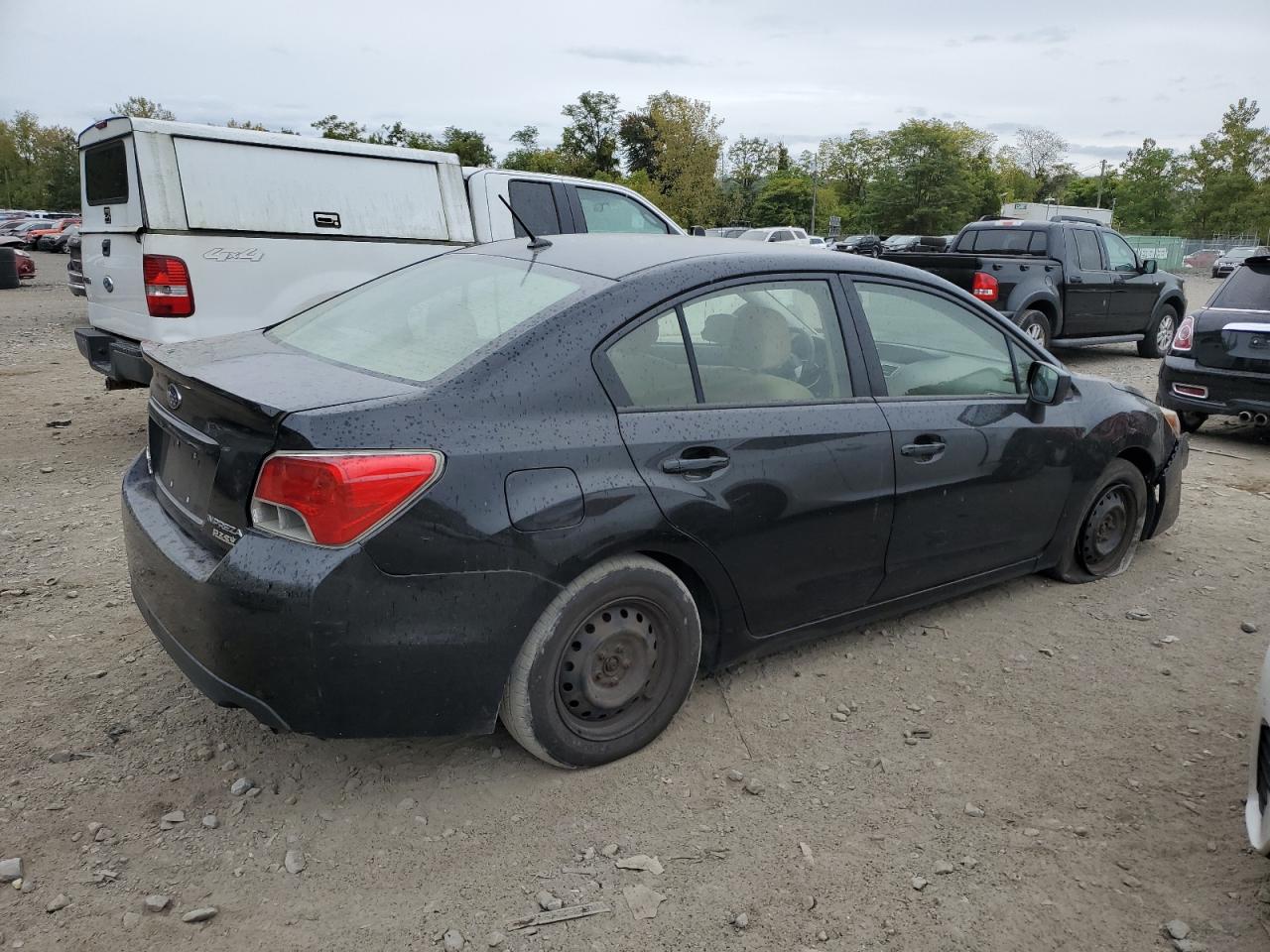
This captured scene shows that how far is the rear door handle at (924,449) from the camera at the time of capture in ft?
11.4

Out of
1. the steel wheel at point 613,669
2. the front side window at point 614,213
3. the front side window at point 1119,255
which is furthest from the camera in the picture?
the front side window at point 1119,255

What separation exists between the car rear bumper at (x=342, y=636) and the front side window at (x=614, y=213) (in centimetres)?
638

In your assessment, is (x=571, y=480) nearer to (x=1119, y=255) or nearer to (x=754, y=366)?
(x=754, y=366)

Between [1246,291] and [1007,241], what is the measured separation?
4.34 meters

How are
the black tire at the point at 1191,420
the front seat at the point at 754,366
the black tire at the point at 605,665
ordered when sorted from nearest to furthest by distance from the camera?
1. the black tire at the point at 605,665
2. the front seat at the point at 754,366
3. the black tire at the point at 1191,420

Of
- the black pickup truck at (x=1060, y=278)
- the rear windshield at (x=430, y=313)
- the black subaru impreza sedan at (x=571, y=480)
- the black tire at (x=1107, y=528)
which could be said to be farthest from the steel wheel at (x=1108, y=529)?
the black pickup truck at (x=1060, y=278)

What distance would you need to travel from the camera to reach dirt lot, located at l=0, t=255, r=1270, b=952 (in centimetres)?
237

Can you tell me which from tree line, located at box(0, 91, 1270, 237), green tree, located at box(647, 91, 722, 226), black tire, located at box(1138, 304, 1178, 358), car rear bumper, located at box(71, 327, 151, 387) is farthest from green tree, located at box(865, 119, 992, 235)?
car rear bumper, located at box(71, 327, 151, 387)

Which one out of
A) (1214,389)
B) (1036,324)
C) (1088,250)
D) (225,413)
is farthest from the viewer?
(1088,250)

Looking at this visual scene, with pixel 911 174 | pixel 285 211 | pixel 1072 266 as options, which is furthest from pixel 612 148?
pixel 285 211

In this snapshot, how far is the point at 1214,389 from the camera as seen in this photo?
7598 millimetres

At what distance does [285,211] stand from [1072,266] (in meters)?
8.89

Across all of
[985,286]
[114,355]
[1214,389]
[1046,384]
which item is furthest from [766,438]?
[985,286]

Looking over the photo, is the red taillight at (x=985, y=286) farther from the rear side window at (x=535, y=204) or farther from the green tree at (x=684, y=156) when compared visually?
the green tree at (x=684, y=156)
